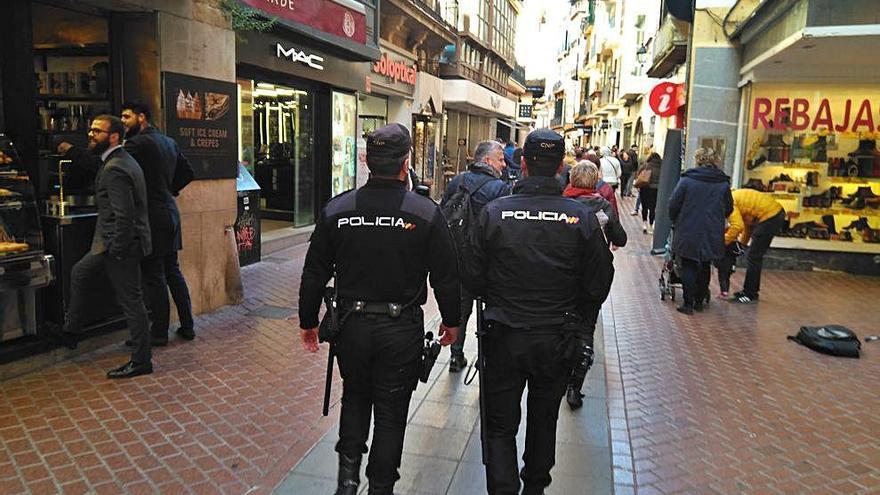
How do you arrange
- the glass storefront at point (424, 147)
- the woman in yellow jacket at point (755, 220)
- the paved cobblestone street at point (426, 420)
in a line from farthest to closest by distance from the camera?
the glass storefront at point (424, 147)
the woman in yellow jacket at point (755, 220)
the paved cobblestone street at point (426, 420)

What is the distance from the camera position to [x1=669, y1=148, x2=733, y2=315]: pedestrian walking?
779cm

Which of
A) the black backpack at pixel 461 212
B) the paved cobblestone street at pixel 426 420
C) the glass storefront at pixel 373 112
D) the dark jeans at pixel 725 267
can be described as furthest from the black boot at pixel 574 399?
the glass storefront at pixel 373 112

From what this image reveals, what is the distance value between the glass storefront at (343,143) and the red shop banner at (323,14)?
1.90 metres

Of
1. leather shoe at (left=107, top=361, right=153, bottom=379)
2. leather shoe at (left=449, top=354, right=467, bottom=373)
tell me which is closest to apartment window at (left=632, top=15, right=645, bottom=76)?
leather shoe at (left=449, top=354, right=467, bottom=373)

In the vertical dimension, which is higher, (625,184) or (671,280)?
(625,184)

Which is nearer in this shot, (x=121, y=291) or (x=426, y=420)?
(x=426, y=420)

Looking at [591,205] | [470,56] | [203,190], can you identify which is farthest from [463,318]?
[470,56]

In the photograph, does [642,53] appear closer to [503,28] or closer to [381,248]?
[503,28]

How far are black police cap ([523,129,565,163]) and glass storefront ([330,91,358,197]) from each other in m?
9.44

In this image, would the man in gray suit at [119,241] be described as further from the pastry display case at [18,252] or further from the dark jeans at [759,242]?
the dark jeans at [759,242]

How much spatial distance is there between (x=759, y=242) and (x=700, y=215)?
3.79ft

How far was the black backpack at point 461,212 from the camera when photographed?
5371 millimetres

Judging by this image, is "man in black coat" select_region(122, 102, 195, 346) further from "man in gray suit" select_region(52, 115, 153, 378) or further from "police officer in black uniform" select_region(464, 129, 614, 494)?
"police officer in black uniform" select_region(464, 129, 614, 494)

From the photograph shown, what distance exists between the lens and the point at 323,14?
993cm
